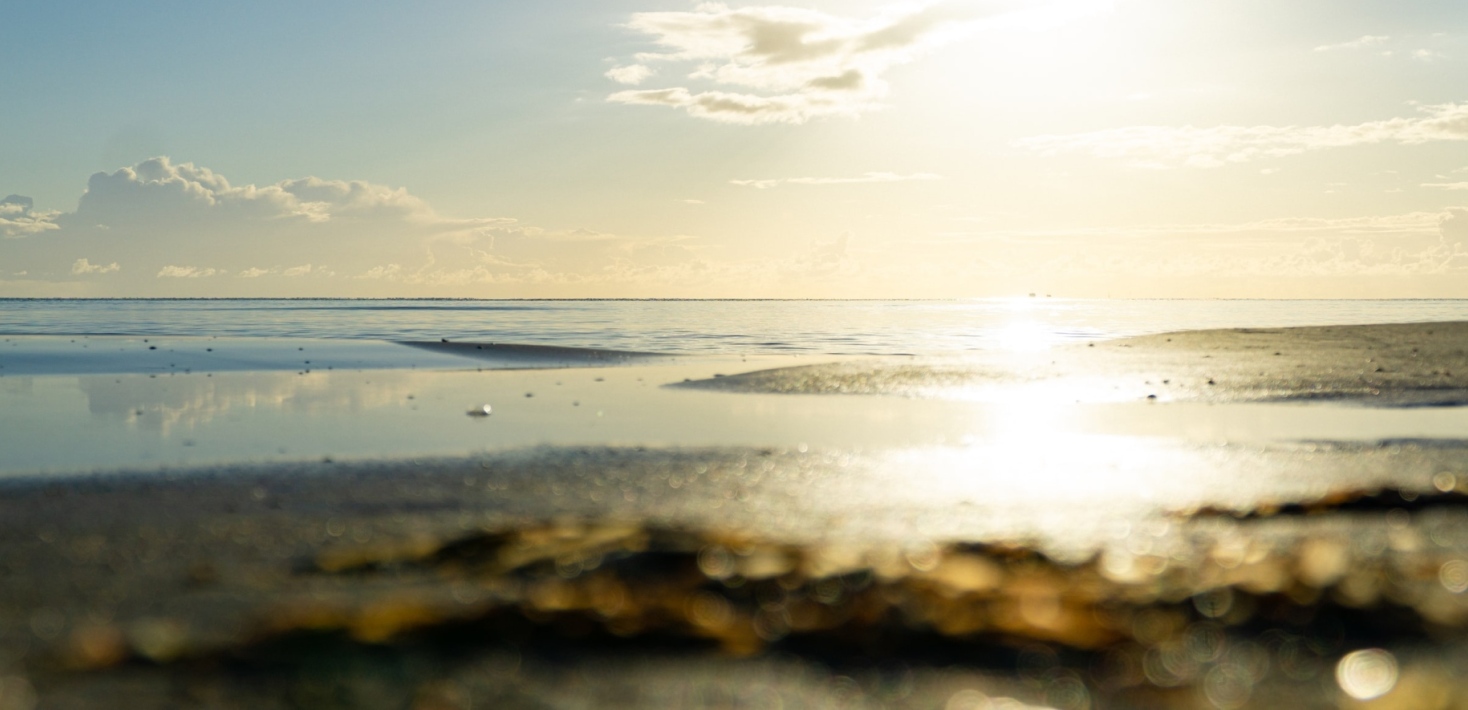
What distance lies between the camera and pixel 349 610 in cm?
504

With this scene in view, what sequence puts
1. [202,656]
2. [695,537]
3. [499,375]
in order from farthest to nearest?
[499,375] → [695,537] → [202,656]

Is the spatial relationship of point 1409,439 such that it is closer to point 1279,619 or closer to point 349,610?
point 1279,619

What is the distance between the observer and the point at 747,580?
5.51m

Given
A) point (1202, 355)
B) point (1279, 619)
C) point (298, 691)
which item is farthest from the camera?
point (1202, 355)

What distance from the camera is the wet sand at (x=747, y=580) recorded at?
13.7 feet

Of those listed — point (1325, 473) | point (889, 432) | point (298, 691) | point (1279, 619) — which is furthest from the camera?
point (889, 432)

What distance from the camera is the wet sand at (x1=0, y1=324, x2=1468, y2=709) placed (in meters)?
4.17

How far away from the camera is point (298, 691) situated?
158 inches

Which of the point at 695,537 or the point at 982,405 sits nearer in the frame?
the point at 695,537

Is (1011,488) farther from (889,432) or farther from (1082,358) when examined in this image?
(1082,358)

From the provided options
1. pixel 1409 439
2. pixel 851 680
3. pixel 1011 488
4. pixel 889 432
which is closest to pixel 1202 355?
pixel 1409 439

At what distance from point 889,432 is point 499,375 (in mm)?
11651

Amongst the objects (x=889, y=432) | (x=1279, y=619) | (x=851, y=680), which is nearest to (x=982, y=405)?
(x=889, y=432)

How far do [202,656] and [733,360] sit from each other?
23159mm
